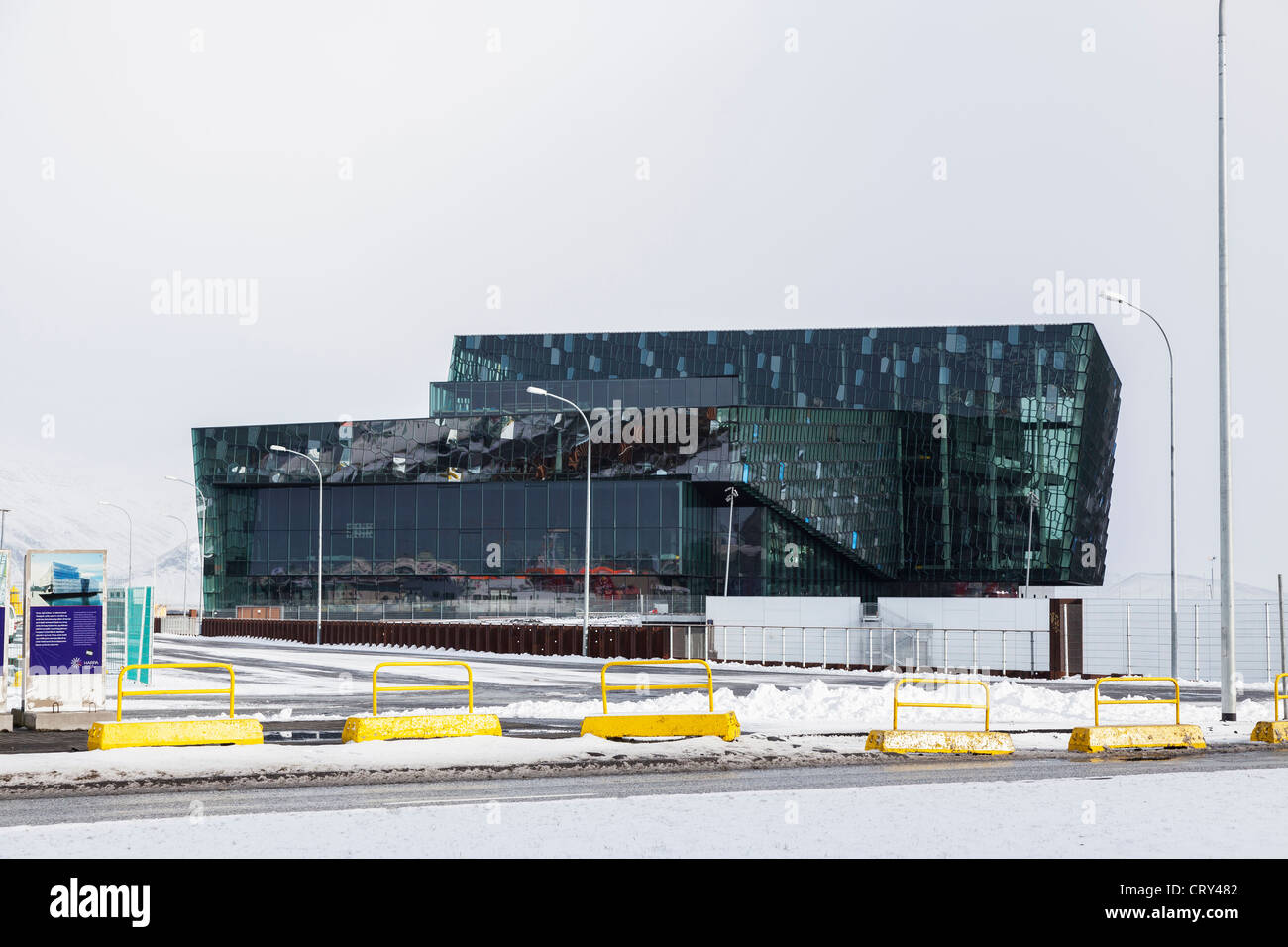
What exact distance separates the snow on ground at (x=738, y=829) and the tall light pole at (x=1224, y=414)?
8762 mm

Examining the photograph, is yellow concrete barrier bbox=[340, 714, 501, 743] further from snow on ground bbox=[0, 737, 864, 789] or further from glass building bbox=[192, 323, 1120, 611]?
glass building bbox=[192, 323, 1120, 611]

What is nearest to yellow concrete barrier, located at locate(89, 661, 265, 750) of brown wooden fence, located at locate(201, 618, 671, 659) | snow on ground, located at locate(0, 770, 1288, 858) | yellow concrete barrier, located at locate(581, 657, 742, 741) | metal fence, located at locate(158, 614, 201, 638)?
yellow concrete barrier, located at locate(581, 657, 742, 741)

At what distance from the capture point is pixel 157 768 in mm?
15383

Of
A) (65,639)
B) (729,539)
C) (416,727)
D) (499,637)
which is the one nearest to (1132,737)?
(416,727)

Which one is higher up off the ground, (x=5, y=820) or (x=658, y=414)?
(x=658, y=414)

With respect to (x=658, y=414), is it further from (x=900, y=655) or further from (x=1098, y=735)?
(x=1098, y=735)

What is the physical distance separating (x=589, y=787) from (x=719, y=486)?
240 feet

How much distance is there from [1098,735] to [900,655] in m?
46.0

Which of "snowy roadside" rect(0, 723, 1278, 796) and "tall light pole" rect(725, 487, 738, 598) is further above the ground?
"tall light pole" rect(725, 487, 738, 598)

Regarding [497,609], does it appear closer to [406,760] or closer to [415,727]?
[415,727]

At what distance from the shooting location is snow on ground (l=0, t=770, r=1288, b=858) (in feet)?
32.9

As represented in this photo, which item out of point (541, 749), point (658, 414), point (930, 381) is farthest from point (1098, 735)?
point (930, 381)

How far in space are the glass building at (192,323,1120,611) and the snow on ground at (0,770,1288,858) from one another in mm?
67266

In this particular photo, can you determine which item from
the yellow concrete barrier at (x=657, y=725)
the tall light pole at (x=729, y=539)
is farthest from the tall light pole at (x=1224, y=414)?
the tall light pole at (x=729, y=539)
